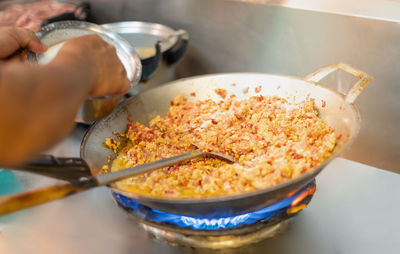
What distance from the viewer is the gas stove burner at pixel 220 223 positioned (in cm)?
90

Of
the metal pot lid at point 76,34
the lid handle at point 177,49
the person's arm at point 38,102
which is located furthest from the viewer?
the lid handle at point 177,49

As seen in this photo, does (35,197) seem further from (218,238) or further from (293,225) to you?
(293,225)

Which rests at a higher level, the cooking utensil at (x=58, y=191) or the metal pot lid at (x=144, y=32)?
the cooking utensil at (x=58, y=191)

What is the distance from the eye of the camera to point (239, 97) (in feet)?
4.20

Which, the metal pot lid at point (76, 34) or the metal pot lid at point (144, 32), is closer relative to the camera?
the metal pot lid at point (76, 34)

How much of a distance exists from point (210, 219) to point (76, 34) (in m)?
0.88

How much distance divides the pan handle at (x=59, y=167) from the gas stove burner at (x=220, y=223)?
0.20m

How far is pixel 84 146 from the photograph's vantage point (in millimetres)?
944

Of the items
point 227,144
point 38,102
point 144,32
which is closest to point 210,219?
point 227,144

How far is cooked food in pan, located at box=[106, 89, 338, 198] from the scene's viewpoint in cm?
90

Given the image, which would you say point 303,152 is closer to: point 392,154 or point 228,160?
point 228,160

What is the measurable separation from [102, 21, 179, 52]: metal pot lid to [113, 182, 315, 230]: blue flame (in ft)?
2.91

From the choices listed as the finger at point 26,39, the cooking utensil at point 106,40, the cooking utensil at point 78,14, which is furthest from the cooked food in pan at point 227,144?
the cooking utensil at point 78,14

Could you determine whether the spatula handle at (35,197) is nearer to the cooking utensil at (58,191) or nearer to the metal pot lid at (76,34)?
the cooking utensil at (58,191)
